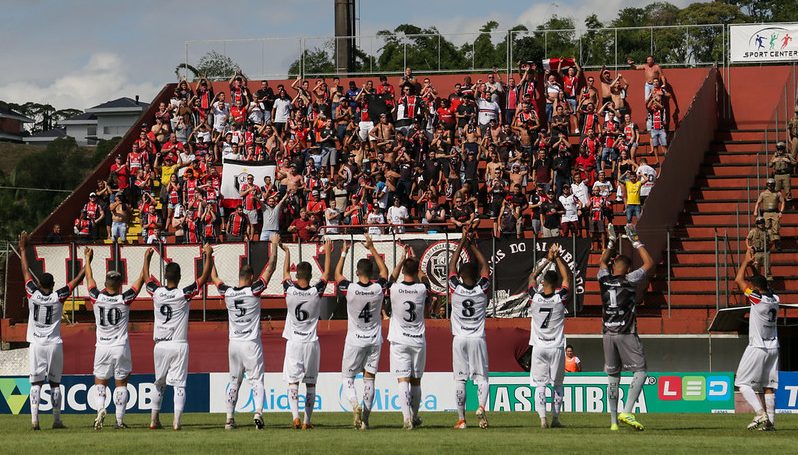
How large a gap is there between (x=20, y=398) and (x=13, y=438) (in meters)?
10.9

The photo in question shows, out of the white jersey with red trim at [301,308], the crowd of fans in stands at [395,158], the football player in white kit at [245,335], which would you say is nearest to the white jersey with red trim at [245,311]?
the football player in white kit at [245,335]

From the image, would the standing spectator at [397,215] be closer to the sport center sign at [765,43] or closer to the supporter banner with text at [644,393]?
the supporter banner with text at [644,393]

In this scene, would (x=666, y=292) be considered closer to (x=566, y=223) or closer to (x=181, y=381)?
(x=566, y=223)

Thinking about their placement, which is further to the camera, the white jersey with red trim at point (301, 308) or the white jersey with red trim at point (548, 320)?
the white jersey with red trim at point (548, 320)

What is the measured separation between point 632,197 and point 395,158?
294 inches

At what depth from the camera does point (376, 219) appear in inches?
1435

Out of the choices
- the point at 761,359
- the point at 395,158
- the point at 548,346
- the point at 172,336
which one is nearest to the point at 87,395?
the point at 172,336

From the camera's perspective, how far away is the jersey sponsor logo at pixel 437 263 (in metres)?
33.2

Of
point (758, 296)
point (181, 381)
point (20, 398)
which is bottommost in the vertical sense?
point (20, 398)

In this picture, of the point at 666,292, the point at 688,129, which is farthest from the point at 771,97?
the point at 666,292

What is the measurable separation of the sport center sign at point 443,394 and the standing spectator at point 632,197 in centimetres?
794

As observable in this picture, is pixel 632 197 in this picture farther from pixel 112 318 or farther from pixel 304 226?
pixel 112 318

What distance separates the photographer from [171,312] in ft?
66.2

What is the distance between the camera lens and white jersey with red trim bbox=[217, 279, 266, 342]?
65.9 ft
